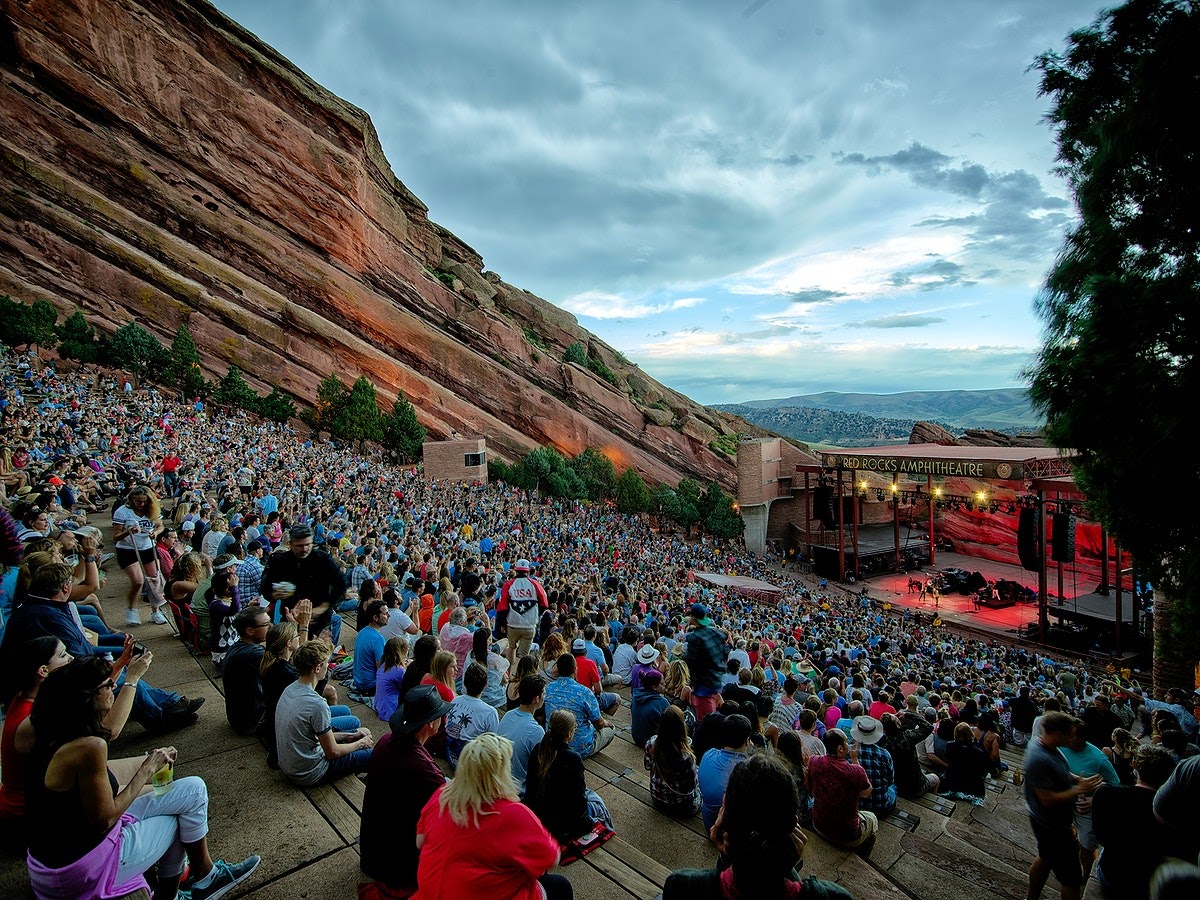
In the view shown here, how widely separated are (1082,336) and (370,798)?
8600 mm

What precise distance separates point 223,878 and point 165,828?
0.43 metres

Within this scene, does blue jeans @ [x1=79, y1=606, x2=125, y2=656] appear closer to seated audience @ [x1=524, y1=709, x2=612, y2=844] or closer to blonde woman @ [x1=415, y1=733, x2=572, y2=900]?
seated audience @ [x1=524, y1=709, x2=612, y2=844]

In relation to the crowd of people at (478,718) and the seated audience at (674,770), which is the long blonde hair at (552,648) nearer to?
the crowd of people at (478,718)

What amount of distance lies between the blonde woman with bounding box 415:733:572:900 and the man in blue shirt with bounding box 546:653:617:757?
7.50 ft

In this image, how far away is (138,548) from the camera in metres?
6.75

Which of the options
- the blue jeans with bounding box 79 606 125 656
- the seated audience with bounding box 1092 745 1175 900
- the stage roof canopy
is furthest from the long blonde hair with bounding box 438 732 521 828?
the stage roof canopy

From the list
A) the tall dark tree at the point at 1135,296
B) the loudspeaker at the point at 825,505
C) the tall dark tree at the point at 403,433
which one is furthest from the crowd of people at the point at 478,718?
the tall dark tree at the point at 403,433

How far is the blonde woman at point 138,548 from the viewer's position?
6.62 metres

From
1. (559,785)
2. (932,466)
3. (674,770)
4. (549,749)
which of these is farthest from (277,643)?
(932,466)

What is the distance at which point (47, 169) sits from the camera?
3791 cm

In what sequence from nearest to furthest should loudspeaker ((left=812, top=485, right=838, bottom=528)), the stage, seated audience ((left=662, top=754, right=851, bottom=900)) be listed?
seated audience ((left=662, top=754, right=851, bottom=900)) < the stage < loudspeaker ((left=812, top=485, right=838, bottom=528))

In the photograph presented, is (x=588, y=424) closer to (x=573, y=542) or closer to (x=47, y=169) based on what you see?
(x=573, y=542)

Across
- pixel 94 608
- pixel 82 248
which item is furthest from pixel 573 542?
pixel 82 248

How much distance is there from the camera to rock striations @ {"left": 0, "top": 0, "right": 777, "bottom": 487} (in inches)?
1497
